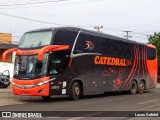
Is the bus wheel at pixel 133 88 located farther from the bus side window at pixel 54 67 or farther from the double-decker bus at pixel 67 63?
the bus side window at pixel 54 67

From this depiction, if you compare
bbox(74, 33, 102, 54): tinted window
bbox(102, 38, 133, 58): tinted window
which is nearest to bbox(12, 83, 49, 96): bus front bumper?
bbox(74, 33, 102, 54): tinted window

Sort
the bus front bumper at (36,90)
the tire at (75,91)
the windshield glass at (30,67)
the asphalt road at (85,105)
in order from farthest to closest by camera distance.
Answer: the tire at (75,91), the windshield glass at (30,67), the bus front bumper at (36,90), the asphalt road at (85,105)

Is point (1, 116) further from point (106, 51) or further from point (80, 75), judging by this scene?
point (106, 51)

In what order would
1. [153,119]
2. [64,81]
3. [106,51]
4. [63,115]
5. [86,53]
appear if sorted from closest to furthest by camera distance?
[153,119]
[63,115]
[64,81]
[86,53]
[106,51]

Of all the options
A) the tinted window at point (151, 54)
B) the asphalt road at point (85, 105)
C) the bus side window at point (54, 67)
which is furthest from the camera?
the tinted window at point (151, 54)

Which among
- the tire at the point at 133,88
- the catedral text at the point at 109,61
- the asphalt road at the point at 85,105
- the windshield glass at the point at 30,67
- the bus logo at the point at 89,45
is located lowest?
the asphalt road at the point at 85,105

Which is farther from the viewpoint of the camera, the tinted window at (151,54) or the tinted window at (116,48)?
the tinted window at (151,54)

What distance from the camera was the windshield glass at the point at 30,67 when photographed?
1827 centimetres

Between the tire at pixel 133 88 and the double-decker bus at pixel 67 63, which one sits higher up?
the double-decker bus at pixel 67 63

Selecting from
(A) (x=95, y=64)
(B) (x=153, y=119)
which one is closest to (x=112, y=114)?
(B) (x=153, y=119)

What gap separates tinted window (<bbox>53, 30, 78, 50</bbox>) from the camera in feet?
61.9

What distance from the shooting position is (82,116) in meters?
13.0

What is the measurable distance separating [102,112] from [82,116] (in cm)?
132

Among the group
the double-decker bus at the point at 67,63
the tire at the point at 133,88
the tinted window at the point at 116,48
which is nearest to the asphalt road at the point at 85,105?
the double-decker bus at the point at 67,63
